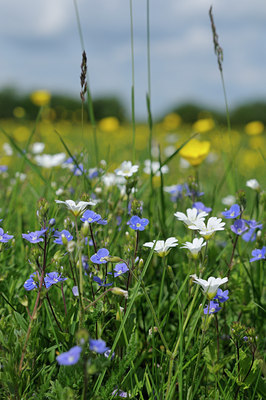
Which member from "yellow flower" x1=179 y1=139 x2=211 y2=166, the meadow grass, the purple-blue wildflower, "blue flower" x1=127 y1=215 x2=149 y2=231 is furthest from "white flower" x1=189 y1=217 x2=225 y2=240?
"yellow flower" x1=179 y1=139 x2=211 y2=166

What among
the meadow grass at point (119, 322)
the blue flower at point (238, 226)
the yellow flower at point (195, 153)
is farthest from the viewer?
the yellow flower at point (195, 153)

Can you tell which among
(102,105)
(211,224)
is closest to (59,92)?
(102,105)

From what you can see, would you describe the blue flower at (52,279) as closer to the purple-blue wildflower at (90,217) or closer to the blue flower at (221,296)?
the purple-blue wildflower at (90,217)

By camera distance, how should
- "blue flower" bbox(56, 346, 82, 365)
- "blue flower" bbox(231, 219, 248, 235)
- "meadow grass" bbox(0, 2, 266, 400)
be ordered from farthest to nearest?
"blue flower" bbox(231, 219, 248, 235)
"meadow grass" bbox(0, 2, 266, 400)
"blue flower" bbox(56, 346, 82, 365)

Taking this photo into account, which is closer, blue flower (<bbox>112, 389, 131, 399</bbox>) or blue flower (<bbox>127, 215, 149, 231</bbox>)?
blue flower (<bbox>112, 389, 131, 399</bbox>)

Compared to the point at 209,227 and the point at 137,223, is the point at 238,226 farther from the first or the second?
the point at 137,223

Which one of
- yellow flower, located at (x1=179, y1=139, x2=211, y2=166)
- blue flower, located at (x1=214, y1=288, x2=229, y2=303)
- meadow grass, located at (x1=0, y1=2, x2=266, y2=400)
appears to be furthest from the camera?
yellow flower, located at (x1=179, y1=139, x2=211, y2=166)

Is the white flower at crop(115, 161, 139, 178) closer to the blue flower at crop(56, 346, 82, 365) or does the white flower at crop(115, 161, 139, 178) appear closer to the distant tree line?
the blue flower at crop(56, 346, 82, 365)

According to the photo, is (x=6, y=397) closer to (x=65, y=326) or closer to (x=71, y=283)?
(x=65, y=326)

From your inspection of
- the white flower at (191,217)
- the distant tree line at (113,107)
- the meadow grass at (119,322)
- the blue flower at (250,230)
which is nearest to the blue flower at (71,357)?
the meadow grass at (119,322)

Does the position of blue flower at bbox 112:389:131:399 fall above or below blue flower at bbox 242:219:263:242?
below

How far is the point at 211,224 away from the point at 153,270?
69 cm

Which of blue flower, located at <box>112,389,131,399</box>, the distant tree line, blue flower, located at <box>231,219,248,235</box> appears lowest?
the distant tree line

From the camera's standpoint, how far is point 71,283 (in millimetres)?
1814
